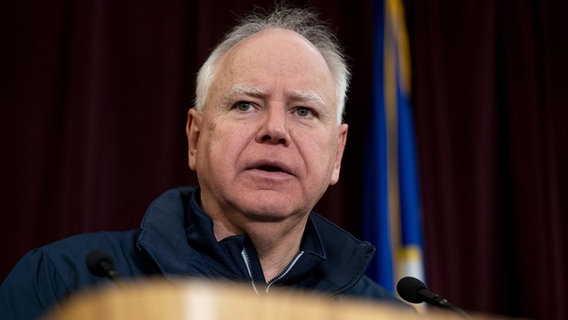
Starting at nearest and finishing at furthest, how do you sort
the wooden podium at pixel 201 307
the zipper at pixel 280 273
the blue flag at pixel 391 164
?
the wooden podium at pixel 201 307, the zipper at pixel 280 273, the blue flag at pixel 391 164

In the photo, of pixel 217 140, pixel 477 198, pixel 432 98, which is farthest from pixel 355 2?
pixel 217 140

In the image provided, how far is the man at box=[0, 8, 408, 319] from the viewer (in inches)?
50.9

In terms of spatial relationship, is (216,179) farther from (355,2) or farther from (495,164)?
(495,164)

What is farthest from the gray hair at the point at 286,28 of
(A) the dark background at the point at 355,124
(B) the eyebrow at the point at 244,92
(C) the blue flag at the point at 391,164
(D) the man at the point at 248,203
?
(C) the blue flag at the point at 391,164

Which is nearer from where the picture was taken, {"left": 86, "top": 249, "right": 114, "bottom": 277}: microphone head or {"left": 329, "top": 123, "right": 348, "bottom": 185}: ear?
{"left": 86, "top": 249, "right": 114, "bottom": 277}: microphone head

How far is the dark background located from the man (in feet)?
1.85

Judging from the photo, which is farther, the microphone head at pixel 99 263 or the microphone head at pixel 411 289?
the microphone head at pixel 411 289

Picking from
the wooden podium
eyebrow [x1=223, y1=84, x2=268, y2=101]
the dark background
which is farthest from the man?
the wooden podium

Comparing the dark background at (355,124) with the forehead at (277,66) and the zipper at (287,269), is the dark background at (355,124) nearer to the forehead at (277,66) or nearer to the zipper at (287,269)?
the forehead at (277,66)

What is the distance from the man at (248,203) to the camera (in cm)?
129

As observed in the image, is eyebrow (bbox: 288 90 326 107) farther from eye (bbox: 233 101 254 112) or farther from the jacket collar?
the jacket collar

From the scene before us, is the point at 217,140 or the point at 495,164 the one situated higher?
the point at 217,140

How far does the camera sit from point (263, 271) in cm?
145

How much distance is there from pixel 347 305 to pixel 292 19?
1.44 m
